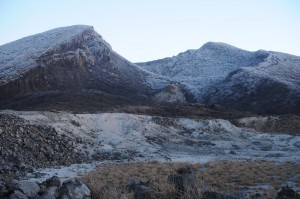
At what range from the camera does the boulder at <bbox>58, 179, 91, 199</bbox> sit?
786cm

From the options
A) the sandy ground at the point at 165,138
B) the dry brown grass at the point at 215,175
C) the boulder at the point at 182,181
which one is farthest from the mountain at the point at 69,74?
the boulder at the point at 182,181

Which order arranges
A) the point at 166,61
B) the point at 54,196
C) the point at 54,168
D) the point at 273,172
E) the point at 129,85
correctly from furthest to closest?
the point at 166,61
the point at 129,85
the point at 54,168
the point at 273,172
the point at 54,196

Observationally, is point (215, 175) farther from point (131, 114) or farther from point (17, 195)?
point (131, 114)

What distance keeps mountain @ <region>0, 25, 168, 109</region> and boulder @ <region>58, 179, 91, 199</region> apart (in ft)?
99.6

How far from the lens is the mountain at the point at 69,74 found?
45938mm

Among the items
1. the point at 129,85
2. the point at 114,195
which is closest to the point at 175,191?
the point at 114,195

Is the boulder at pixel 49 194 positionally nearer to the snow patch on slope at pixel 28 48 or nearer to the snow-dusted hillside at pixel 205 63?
the snow patch on slope at pixel 28 48

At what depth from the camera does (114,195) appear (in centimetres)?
805

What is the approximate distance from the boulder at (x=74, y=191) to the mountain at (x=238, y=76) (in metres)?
45.5

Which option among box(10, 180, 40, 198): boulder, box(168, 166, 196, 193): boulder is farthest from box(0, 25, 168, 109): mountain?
box(168, 166, 196, 193): boulder

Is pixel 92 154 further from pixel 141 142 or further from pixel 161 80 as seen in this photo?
pixel 161 80

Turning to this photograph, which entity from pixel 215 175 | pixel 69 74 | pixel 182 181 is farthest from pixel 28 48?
pixel 182 181

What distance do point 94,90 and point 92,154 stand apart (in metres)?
31.2

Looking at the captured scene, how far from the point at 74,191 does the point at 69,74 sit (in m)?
50.1
